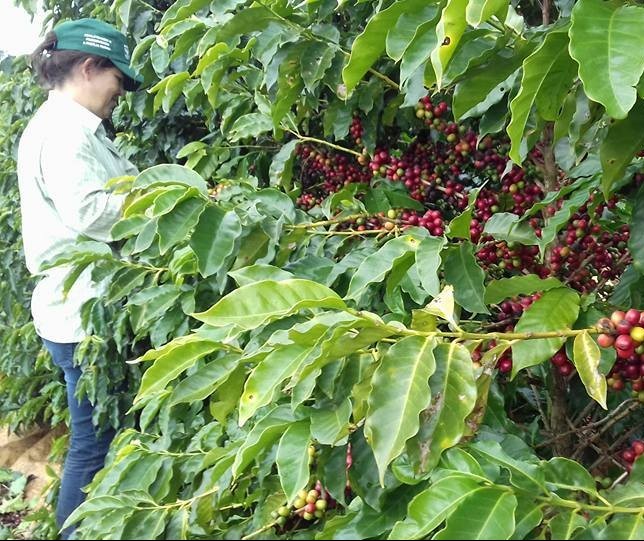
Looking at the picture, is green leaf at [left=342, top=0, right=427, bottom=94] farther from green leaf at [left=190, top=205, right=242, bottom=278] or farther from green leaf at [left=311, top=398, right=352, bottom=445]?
green leaf at [left=311, top=398, right=352, bottom=445]

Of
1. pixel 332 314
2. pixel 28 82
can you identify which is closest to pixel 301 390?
pixel 332 314

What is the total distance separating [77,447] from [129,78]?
1273mm

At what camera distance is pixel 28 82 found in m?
3.47

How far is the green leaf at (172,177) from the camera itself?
3.94 ft

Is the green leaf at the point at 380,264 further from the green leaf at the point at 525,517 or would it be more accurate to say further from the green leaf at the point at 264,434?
the green leaf at the point at 525,517

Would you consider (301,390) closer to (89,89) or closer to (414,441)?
(414,441)

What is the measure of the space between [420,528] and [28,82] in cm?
355

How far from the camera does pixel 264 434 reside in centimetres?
82

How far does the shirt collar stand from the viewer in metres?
2.00

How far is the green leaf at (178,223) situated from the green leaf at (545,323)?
583 millimetres

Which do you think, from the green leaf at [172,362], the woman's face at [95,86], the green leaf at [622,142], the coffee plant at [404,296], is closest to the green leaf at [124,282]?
the coffee plant at [404,296]

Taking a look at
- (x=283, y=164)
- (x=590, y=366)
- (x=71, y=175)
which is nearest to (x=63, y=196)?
(x=71, y=175)

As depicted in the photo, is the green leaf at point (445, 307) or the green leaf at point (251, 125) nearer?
the green leaf at point (445, 307)

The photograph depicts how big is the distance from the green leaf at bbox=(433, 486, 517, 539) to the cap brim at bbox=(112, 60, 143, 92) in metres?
1.90
